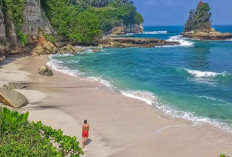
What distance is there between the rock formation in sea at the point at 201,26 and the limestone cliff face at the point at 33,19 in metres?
79.4

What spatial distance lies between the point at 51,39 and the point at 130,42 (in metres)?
33.5

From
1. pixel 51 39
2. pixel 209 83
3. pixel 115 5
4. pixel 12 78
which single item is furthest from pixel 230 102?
pixel 115 5

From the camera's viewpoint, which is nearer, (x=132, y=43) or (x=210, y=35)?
(x=132, y=43)

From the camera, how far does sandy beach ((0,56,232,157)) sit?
1472 cm

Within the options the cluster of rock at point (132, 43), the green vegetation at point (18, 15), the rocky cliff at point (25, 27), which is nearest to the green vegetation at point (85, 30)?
the cluster of rock at point (132, 43)

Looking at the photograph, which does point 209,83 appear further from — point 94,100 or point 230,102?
point 94,100

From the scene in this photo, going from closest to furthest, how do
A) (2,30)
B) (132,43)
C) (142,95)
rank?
(142,95), (2,30), (132,43)

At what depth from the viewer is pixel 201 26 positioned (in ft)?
406

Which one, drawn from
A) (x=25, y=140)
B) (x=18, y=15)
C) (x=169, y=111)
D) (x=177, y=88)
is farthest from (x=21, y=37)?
(x=25, y=140)

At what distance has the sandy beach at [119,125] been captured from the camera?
14.7m

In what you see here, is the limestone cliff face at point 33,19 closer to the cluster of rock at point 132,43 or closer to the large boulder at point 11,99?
the cluster of rock at point 132,43

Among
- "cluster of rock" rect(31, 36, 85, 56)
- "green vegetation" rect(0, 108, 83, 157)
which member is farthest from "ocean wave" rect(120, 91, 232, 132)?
"cluster of rock" rect(31, 36, 85, 56)

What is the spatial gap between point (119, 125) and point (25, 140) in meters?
9.33

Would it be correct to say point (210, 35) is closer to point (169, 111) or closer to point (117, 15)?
point (117, 15)
